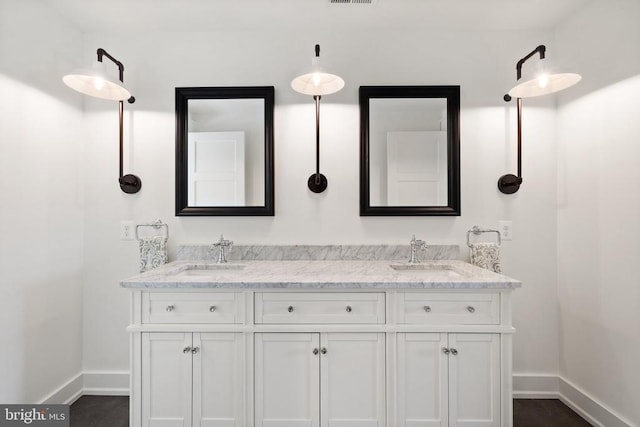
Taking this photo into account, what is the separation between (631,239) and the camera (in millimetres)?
1559

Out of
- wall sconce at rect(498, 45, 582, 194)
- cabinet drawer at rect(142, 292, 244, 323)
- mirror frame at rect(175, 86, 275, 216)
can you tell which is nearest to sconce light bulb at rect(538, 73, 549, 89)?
wall sconce at rect(498, 45, 582, 194)

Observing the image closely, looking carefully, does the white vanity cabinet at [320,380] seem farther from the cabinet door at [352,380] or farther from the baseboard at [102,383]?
the baseboard at [102,383]

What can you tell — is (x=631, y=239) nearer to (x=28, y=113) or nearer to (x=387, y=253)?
(x=387, y=253)

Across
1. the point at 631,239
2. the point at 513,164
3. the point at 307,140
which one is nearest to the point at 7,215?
the point at 307,140

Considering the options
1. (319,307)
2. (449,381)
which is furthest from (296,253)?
(449,381)

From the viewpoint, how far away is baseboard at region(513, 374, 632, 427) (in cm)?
170

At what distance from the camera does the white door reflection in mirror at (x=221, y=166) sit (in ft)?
6.66

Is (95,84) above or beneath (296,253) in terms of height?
above

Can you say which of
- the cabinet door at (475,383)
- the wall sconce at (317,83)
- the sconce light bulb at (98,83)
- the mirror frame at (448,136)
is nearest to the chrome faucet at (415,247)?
the mirror frame at (448,136)

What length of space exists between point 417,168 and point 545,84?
772 millimetres

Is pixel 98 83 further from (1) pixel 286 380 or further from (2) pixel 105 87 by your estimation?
(1) pixel 286 380

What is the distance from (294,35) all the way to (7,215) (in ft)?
6.25

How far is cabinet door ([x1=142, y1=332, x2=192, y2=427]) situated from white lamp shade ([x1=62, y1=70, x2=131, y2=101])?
4.30 ft

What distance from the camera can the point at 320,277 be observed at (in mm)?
1520
